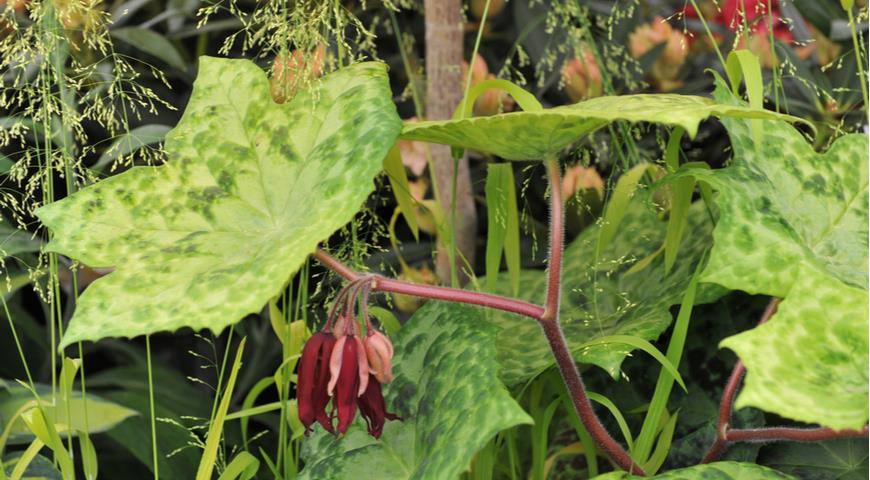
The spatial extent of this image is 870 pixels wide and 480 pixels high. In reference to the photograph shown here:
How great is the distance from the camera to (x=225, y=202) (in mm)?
678

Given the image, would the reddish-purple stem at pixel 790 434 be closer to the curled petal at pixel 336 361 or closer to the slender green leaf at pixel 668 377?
the slender green leaf at pixel 668 377

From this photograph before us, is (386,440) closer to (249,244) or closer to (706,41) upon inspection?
(249,244)

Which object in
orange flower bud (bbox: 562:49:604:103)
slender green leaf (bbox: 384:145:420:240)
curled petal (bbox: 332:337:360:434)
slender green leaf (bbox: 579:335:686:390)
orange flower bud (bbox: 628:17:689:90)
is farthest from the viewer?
orange flower bud (bbox: 628:17:689:90)

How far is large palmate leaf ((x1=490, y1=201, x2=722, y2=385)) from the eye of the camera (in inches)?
29.4

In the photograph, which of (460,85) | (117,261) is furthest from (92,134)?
(117,261)

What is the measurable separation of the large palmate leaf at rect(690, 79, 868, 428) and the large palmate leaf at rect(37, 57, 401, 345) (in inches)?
8.7

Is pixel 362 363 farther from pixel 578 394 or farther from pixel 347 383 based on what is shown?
pixel 578 394

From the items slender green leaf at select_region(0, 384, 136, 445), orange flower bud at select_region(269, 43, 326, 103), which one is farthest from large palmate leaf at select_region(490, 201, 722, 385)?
slender green leaf at select_region(0, 384, 136, 445)

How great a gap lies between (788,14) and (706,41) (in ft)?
0.57

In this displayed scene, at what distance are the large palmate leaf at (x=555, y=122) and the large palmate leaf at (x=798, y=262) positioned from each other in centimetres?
6

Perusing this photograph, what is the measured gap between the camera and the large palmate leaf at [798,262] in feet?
1.64

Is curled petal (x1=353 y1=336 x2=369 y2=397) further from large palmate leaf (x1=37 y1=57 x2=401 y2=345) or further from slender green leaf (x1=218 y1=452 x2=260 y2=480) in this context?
slender green leaf (x1=218 y1=452 x2=260 y2=480)

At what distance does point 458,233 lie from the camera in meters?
1.14

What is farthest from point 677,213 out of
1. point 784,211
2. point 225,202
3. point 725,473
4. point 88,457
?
point 88,457
